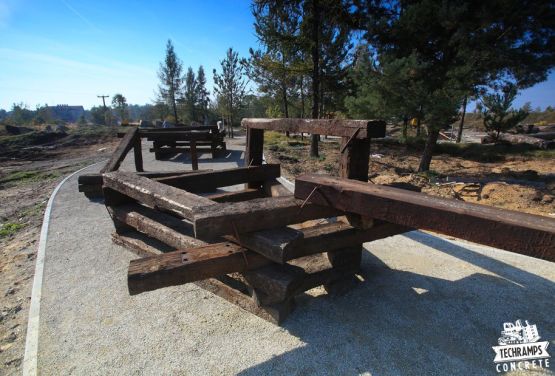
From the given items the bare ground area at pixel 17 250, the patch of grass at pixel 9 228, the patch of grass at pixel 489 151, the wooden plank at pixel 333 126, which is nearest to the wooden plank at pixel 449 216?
the wooden plank at pixel 333 126

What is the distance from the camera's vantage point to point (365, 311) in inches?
107

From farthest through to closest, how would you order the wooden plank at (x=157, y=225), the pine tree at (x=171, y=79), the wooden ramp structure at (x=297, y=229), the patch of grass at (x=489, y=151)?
the pine tree at (x=171, y=79) < the patch of grass at (x=489, y=151) < the wooden plank at (x=157, y=225) < the wooden ramp structure at (x=297, y=229)

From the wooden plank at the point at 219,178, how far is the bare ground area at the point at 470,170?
4514 millimetres

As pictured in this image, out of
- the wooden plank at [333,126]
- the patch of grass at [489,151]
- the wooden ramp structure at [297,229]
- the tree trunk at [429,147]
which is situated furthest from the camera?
the patch of grass at [489,151]

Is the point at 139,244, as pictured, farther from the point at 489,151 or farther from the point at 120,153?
the point at 489,151

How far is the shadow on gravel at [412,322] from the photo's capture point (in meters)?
2.14

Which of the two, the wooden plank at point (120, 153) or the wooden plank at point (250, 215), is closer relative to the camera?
the wooden plank at point (250, 215)

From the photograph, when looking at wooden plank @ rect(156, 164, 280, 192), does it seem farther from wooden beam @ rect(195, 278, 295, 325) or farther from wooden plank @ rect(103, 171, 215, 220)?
wooden beam @ rect(195, 278, 295, 325)

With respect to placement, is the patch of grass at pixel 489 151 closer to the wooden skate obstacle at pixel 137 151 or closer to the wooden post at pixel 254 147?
the wooden skate obstacle at pixel 137 151

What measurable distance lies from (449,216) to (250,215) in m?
1.27

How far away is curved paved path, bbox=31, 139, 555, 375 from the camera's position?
2166 millimetres

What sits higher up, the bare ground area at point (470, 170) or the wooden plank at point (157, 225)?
the wooden plank at point (157, 225)

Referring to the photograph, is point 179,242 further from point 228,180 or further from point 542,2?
point 542,2

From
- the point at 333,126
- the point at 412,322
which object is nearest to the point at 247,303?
the point at 412,322
